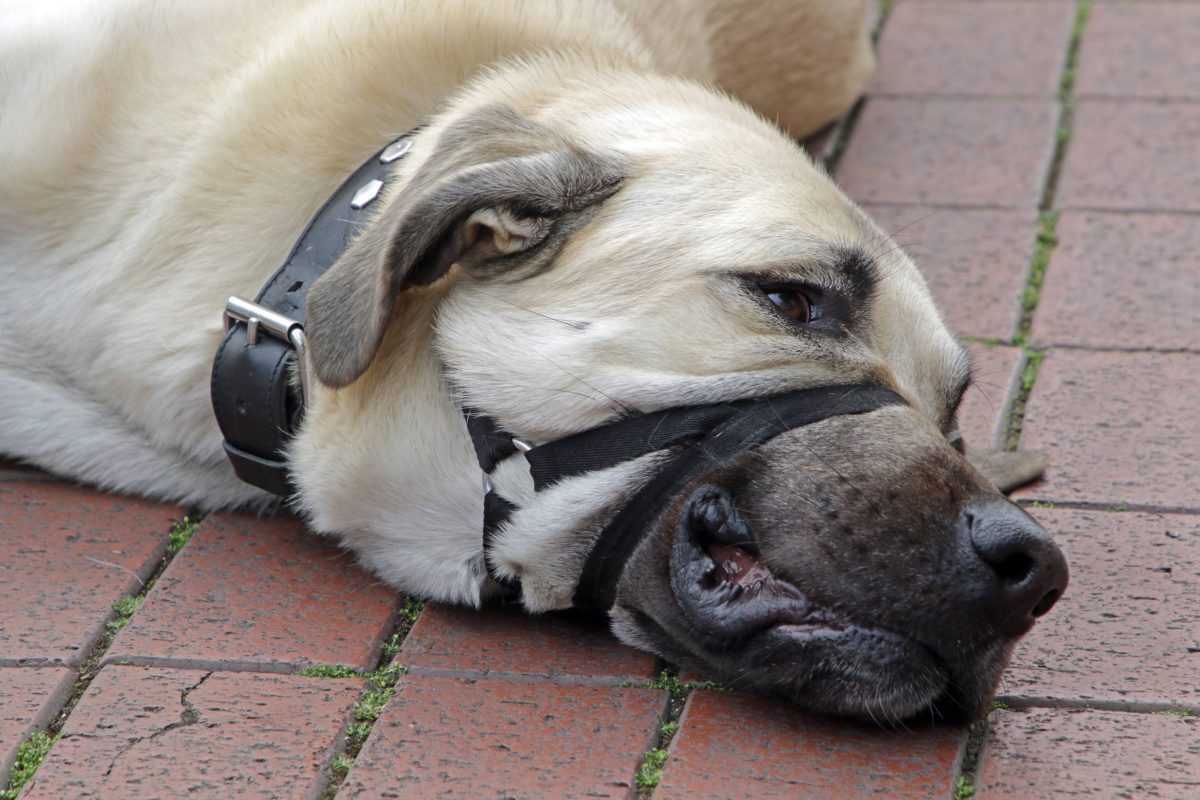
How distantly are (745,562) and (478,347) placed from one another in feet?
2.10

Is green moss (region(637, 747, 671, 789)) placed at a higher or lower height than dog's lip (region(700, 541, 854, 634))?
lower

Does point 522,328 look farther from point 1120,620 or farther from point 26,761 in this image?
point 1120,620

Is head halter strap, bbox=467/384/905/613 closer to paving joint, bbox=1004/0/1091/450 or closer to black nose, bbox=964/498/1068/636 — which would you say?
black nose, bbox=964/498/1068/636

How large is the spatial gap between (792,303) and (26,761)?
1.55 meters

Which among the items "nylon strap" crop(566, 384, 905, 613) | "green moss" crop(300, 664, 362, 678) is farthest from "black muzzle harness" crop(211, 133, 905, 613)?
"green moss" crop(300, 664, 362, 678)

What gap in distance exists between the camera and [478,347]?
290 centimetres

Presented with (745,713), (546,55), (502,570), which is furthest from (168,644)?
(546,55)

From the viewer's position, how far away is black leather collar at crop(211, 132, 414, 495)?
3.03 metres

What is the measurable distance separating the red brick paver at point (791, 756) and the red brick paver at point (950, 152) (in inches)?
98.8

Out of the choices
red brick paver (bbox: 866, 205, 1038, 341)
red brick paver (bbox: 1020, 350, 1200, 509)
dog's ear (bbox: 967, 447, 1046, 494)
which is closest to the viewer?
dog's ear (bbox: 967, 447, 1046, 494)

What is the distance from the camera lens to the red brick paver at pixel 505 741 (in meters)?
2.54

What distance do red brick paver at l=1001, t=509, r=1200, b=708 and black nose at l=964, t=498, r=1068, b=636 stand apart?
318 mm

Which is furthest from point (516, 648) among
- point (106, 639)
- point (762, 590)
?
point (106, 639)

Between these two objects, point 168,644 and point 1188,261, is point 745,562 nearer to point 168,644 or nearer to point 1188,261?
point 168,644
